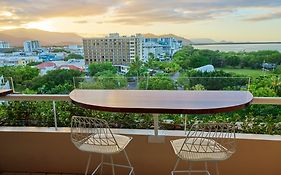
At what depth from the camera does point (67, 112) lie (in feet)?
9.66

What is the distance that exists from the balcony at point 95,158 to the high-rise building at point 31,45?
2.23 ft

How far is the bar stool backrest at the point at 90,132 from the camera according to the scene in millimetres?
2135

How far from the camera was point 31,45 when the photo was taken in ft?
10.6

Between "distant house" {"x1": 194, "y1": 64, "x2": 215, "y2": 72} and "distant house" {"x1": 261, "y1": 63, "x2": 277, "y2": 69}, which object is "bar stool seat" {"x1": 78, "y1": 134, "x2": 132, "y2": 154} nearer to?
"distant house" {"x1": 194, "y1": 64, "x2": 215, "y2": 72}

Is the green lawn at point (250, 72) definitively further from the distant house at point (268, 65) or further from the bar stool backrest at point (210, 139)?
the bar stool backrest at point (210, 139)

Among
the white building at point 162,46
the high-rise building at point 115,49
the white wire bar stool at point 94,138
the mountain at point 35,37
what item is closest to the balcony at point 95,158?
the white wire bar stool at point 94,138

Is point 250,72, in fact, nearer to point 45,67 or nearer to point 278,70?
point 278,70

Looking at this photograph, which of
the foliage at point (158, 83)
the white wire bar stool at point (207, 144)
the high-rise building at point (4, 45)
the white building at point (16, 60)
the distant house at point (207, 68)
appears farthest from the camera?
the high-rise building at point (4, 45)

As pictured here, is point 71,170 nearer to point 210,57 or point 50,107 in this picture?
point 50,107

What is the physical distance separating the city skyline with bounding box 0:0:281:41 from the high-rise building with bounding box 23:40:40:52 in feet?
0.66

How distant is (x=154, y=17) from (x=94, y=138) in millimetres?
1583

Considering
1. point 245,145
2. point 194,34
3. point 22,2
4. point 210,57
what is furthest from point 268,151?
point 22,2

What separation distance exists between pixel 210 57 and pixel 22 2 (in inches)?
93.1

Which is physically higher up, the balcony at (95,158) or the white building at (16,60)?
the white building at (16,60)
